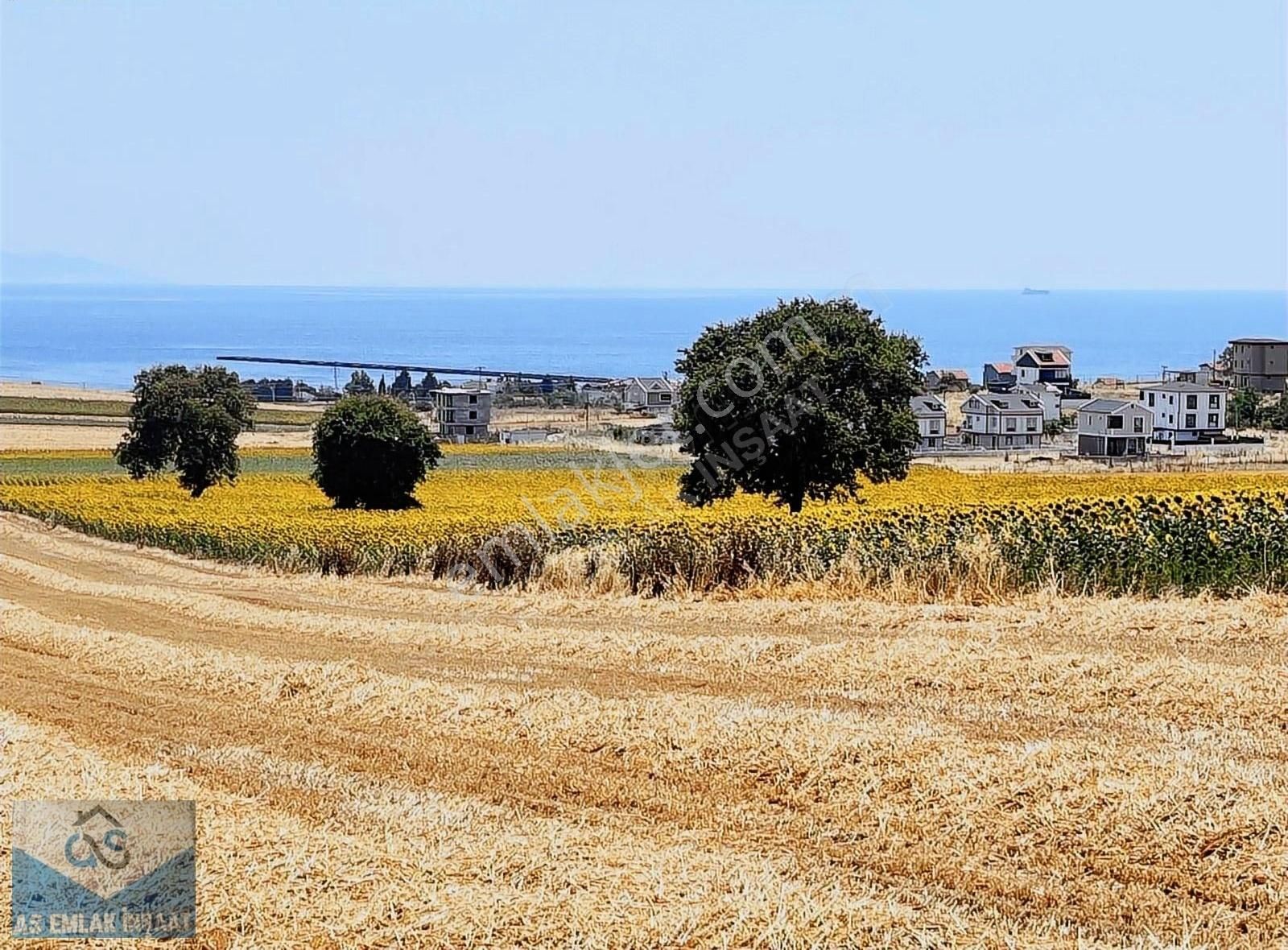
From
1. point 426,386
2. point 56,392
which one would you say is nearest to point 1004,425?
point 426,386

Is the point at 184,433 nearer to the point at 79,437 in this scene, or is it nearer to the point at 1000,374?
the point at 79,437

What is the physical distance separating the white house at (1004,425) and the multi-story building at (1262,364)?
37.0m

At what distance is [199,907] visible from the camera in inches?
225

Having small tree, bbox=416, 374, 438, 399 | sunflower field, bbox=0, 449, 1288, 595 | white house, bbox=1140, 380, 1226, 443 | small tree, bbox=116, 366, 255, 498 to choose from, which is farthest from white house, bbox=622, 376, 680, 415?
sunflower field, bbox=0, 449, 1288, 595

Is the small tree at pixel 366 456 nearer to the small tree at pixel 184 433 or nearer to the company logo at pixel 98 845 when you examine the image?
the small tree at pixel 184 433

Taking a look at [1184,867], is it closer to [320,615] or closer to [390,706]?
[390,706]

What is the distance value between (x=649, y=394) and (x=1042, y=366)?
35.5m

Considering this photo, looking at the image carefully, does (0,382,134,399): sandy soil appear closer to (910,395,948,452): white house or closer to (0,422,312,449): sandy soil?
(0,422,312,449): sandy soil

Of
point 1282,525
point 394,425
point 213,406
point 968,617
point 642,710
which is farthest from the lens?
point 213,406

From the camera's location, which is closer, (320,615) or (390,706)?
(390,706)

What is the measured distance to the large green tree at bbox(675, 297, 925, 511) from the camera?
25.0 m

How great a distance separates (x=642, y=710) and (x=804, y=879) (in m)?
2.99

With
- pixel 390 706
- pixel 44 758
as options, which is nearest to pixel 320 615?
pixel 390 706

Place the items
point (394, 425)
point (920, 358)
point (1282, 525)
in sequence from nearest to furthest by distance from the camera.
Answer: point (1282, 525), point (920, 358), point (394, 425)
